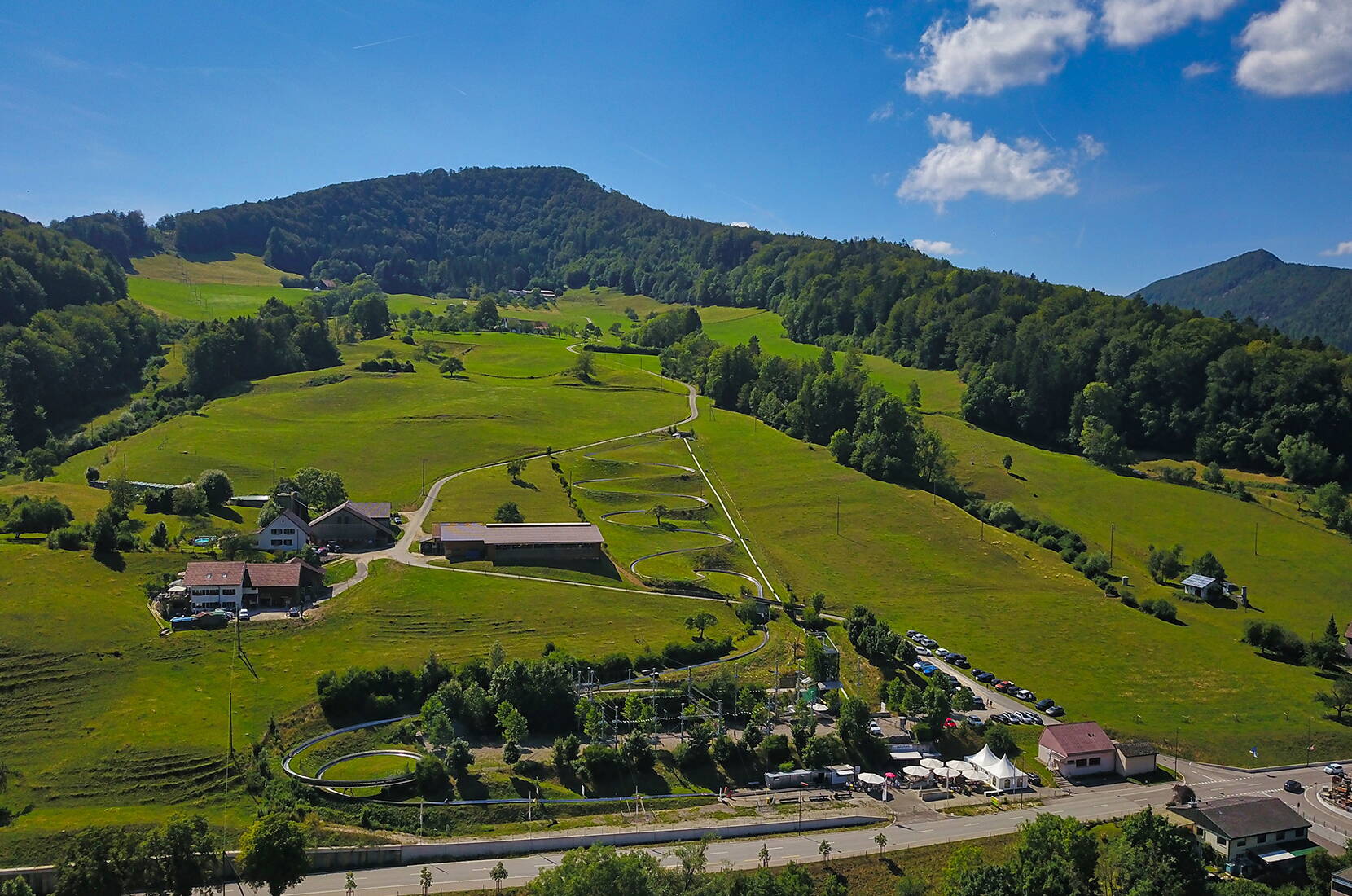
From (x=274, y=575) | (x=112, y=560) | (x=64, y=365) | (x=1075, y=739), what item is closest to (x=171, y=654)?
(x=274, y=575)

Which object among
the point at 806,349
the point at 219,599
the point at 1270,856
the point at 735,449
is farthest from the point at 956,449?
the point at 219,599

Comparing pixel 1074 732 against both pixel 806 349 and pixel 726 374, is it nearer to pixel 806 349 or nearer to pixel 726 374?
pixel 726 374

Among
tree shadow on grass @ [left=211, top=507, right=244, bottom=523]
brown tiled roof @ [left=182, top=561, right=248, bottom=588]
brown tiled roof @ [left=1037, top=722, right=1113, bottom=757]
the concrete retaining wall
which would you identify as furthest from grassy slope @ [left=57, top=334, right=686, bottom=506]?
brown tiled roof @ [left=1037, top=722, right=1113, bottom=757]

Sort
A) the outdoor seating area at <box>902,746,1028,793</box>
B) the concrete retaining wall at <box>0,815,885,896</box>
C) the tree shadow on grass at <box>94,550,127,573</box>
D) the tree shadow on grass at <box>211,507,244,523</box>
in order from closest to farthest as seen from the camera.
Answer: the concrete retaining wall at <box>0,815,885,896</box> → the outdoor seating area at <box>902,746,1028,793</box> → the tree shadow on grass at <box>94,550,127,573</box> → the tree shadow on grass at <box>211,507,244,523</box>

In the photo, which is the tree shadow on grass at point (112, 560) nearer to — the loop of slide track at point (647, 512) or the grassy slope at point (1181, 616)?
the loop of slide track at point (647, 512)

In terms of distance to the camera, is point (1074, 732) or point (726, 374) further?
point (726, 374)

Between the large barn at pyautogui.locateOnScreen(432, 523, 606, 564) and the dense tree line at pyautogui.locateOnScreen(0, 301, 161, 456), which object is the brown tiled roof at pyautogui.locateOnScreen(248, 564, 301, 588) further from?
the dense tree line at pyautogui.locateOnScreen(0, 301, 161, 456)

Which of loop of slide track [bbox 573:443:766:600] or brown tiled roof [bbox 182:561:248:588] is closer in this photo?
brown tiled roof [bbox 182:561:248:588]
